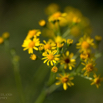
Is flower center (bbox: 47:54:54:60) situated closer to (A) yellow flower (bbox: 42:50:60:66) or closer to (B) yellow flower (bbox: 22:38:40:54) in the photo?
(A) yellow flower (bbox: 42:50:60:66)

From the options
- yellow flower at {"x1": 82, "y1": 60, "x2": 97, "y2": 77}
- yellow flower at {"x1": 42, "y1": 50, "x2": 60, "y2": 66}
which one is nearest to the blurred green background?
yellow flower at {"x1": 42, "y1": 50, "x2": 60, "y2": 66}

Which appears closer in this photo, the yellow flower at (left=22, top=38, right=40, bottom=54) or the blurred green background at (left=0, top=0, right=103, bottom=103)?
the yellow flower at (left=22, top=38, right=40, bottom=54)

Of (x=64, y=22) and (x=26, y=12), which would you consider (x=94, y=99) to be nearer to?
(x=64, y=22)

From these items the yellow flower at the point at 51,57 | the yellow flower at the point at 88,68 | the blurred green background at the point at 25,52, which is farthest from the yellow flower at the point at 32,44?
the blurred green background at the point at 25,52

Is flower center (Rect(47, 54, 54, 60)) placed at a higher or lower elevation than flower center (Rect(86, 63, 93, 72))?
higher

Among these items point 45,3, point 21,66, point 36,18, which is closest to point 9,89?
point 21,66

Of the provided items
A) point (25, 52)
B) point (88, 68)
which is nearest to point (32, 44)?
point (88, 68)

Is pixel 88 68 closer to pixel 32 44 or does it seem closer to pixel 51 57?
pixel 51 57

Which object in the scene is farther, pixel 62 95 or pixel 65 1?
pixel 65 1
